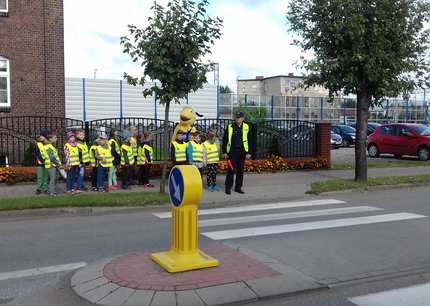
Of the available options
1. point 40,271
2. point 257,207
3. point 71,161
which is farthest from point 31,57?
point 40,271

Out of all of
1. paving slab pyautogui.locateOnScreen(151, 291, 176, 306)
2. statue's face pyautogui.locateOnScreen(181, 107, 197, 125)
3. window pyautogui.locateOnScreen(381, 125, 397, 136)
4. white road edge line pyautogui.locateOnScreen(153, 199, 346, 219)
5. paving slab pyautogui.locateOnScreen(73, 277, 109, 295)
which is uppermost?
statue's face pyautogui.locateOnScreen(181, 107, 197, 125)

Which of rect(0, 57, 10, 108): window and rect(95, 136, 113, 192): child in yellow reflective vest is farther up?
rect(0, 57, 10, 108): window

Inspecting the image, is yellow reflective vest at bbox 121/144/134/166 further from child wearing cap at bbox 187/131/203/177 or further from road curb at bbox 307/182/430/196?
road curb at bbox 307/182/430/196

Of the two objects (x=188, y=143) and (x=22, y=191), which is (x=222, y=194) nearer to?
(x=188, y=143)

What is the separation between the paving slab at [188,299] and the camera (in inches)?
188

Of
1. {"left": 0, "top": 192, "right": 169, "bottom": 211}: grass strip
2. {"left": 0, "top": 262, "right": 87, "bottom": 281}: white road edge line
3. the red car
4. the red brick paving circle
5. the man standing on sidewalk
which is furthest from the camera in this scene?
the red car

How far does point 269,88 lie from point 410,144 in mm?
67202

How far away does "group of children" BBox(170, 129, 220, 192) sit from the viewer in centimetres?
1184

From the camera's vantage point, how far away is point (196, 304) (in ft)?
15.7

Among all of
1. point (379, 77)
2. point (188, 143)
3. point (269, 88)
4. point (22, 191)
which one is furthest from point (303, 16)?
point (269, 88)

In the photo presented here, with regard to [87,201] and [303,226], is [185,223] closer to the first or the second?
[303,226]

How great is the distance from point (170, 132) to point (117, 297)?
11.7 metres

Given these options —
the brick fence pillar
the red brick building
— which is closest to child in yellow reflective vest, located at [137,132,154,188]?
the brick fence pillar

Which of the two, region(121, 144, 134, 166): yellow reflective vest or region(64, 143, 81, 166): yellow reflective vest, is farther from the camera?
region(121, 144, 134, 166): yellow reflective vest
